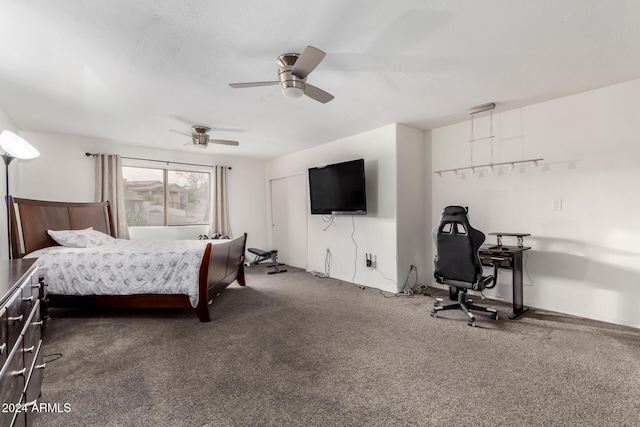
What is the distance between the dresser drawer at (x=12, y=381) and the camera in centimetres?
100

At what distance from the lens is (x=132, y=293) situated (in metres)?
3.27

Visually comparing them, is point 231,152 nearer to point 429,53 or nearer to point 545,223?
point 429,53

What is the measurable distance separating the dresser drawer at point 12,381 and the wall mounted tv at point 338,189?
3714mm

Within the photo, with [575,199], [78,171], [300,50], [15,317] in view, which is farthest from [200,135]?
[575,199]

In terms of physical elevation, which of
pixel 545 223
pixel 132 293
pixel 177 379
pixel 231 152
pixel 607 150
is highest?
pixel 231 152

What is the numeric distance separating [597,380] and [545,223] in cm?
188

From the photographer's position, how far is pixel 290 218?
6.29 meters

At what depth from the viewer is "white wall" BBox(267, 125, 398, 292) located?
4289 mm

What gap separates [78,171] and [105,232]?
1.08 metres

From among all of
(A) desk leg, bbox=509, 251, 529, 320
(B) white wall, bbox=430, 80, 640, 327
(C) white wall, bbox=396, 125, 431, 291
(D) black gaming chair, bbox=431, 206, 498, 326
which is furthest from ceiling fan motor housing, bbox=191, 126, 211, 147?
(A) desk leg, bbox=509, 251, 529, 320

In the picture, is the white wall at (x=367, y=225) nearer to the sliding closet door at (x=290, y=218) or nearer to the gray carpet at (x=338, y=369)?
the sliding closet door at (x=290, y=218)

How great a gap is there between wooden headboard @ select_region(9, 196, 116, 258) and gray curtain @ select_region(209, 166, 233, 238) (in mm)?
1728

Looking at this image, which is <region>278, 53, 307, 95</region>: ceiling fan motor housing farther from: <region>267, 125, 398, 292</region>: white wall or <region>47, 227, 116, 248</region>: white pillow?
<region>47, 227, 116, 248</region>: white pillow

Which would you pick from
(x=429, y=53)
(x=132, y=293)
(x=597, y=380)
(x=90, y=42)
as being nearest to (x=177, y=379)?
(x=132, y=293)
